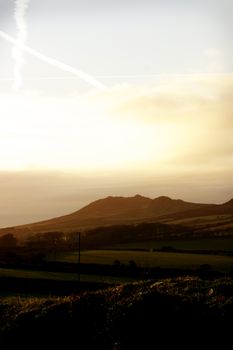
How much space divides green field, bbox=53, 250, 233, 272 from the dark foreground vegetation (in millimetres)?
42219

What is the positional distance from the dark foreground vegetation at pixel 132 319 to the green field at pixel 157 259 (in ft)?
139

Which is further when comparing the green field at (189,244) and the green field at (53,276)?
the green field at (189,244)

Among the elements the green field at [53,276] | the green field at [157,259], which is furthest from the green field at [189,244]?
the green field at [53,276]

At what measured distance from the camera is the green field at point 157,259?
63.9 m

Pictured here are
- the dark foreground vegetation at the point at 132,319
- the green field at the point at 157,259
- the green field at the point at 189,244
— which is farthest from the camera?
the green field at the point at 189,244

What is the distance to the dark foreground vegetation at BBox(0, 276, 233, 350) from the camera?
15.1 m

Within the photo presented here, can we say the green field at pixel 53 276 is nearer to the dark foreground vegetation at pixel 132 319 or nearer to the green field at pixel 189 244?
Result: the green field at pixel 189 244

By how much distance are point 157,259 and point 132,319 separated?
54503 millimetres

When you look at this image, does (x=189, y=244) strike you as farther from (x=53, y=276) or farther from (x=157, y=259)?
(x=53, y=276)

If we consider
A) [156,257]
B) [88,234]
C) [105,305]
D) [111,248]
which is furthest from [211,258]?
[105,305]

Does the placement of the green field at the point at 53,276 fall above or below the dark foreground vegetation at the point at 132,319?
below

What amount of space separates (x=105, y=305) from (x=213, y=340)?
4213mm

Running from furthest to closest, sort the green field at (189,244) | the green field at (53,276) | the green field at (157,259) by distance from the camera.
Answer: the green field at (189,244) < the green field at (157,259) < the green field at (53,276)

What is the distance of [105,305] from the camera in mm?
17734
